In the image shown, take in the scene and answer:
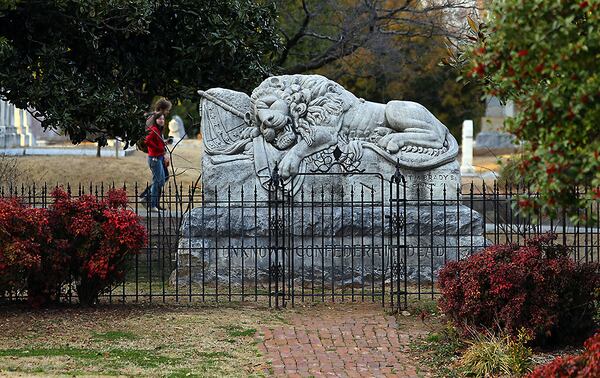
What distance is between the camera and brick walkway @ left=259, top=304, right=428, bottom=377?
33.6 ft

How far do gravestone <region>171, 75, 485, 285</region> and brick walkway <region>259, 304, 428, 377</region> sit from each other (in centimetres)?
157

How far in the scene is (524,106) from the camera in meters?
8.07

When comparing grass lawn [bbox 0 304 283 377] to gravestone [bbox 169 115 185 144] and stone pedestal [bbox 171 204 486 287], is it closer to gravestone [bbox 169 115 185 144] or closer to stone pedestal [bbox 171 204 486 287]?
stone pedestal [bbox 171 204 486 287]

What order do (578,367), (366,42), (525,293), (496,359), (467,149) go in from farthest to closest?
(467,149), (366,42), (525,293), (496,359), (578,367)

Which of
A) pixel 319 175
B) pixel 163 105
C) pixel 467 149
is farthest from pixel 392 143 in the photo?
pixel 467 149

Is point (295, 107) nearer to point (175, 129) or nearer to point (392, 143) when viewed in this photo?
point (392, 143)

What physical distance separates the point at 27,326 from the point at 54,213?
1.31 m

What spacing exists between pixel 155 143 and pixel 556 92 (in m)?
11.6

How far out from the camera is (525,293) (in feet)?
35.3

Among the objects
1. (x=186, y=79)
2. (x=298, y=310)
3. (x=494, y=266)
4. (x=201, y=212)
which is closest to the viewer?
(x=494, y=266)

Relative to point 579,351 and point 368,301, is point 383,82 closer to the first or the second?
point 368,301

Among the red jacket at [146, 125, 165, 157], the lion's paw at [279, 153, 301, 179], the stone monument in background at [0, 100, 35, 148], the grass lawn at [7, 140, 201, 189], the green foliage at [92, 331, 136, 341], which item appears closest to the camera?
the green foliage at [92, 331, 136, 341]

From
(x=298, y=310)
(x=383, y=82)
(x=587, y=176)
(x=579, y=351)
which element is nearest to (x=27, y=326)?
(x=298, y=310)

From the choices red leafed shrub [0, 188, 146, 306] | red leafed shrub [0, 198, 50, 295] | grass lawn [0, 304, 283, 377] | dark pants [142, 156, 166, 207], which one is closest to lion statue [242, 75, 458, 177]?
grass lawn [0, 304, 283, 377]
